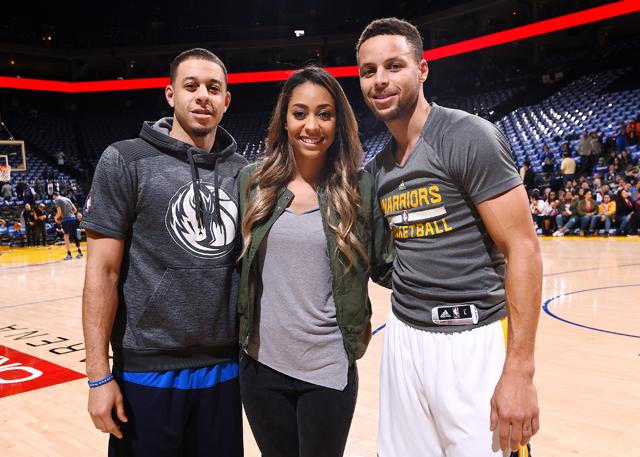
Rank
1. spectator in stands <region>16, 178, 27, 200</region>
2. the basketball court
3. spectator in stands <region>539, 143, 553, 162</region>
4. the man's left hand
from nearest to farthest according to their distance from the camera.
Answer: the man's left hand → the basketball court → spectator in stands <region>539, 143, 553, 162</region> → spectator in stands <region>16, 178, 27, 200</region>

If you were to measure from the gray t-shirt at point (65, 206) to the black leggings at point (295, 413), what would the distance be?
32.2 ft

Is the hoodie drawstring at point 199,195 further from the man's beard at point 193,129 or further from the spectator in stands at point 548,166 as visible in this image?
the spectator in stands at point 548,166

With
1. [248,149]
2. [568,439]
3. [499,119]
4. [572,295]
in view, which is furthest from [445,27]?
[568,439]

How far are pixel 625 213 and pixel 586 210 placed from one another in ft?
2.33

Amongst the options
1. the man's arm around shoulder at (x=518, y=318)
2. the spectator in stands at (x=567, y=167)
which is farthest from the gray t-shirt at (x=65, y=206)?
the spectator in stands at (x=567, y=167)

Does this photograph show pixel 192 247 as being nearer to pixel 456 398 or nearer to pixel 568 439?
pixel 456 398

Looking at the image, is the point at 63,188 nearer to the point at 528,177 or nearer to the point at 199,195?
the point at 528,177

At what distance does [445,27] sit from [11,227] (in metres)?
17.9

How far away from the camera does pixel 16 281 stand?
28.5 feet

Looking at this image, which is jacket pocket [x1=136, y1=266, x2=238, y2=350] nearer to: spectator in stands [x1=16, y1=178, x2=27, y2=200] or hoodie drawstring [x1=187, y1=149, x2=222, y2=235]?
hoodie drawstring [x1=187, y1=149, x2=222, y2=235]

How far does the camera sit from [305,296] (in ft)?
5.47

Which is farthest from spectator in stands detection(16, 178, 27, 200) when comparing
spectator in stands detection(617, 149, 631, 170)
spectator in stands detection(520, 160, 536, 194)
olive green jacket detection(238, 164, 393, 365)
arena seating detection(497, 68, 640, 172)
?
olive green jacket detection(238, 164, 393, 365)

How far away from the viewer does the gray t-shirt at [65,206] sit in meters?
10.4

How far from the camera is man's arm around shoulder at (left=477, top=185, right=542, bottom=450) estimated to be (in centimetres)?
141
